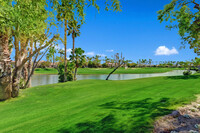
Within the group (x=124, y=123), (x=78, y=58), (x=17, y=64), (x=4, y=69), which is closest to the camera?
(x=124, y=123)

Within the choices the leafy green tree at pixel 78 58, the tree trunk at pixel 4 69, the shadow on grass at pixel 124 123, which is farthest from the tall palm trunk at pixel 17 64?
the leafy green tree at pixel 78 58

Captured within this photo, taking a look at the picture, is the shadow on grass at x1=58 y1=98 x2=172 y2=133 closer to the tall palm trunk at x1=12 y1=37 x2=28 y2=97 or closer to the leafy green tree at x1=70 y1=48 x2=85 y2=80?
the tall palm trunk at x1=12 y1=37 x2=28 y2=97

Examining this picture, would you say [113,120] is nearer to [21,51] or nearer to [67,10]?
[67,10]

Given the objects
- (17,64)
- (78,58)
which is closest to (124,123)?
(17,64)

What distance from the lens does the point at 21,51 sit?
1343 cm

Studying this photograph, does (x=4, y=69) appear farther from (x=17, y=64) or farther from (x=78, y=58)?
(x=78, y=58)

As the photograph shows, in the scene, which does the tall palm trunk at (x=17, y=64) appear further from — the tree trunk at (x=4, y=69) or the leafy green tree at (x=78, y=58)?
the leafy green tree at (x=78, y=58)

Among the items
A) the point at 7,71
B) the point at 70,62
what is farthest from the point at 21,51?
the point at 70,62

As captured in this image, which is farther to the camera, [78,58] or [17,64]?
[78,58]

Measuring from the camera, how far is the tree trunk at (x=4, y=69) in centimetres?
1170

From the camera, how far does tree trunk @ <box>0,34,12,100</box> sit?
11.7m

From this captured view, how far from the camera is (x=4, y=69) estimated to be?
39.0 ft

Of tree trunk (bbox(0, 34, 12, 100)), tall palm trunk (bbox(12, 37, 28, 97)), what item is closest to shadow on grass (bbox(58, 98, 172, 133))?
tree trunk (bbox(0, 34, 12, 100))

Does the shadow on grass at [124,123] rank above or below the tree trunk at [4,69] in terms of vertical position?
below
